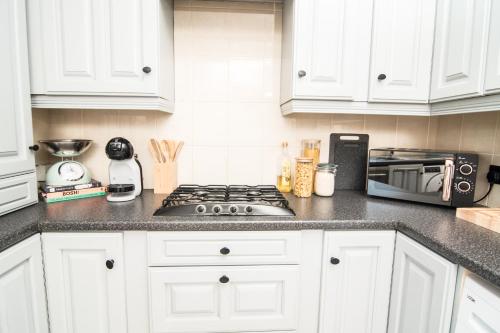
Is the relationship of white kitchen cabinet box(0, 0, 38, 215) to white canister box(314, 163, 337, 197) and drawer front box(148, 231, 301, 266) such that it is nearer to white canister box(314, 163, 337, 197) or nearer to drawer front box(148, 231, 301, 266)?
drawer front box(148, 231, 301, 266)

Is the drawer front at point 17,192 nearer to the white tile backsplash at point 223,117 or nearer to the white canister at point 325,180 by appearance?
the white tile backsplash at point 223,117

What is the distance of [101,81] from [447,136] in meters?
1.88

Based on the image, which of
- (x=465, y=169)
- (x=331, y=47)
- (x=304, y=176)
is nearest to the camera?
(x=465, y=169)

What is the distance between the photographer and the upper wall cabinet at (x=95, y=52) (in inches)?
46.6

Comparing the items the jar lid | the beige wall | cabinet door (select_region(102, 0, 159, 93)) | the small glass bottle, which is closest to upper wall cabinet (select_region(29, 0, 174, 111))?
cabinet door (select_region(102, 0, 159, 93))

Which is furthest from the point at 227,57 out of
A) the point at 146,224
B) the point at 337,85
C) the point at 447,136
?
the point at 447,136

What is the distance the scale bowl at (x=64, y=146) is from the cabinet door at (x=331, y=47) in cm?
116

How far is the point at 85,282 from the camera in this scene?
107 centimetres

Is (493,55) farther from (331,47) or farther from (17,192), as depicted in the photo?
(17,192)

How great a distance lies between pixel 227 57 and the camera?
1561 mm

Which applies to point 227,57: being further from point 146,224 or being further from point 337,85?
point 146,224

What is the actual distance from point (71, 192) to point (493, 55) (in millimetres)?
1911

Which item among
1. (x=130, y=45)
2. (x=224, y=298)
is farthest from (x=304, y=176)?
(x=130, y=45)

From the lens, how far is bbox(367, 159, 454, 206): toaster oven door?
4.04 ft
